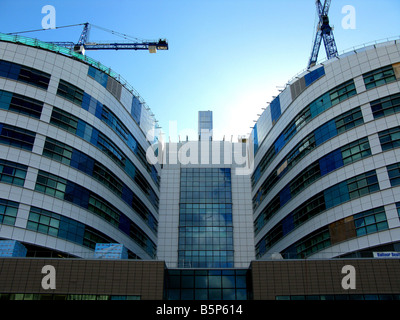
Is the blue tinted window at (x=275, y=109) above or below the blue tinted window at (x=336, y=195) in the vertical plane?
above

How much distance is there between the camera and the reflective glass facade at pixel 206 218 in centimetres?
6919

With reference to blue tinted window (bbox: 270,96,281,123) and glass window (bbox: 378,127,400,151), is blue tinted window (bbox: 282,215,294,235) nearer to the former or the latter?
glass window (bbox: 378,127,400,151)

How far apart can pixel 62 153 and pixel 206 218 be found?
1293 inches

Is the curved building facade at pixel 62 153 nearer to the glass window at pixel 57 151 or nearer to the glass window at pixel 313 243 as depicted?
the glass window at pixel 57 151

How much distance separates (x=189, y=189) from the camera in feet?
245

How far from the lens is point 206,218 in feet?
237

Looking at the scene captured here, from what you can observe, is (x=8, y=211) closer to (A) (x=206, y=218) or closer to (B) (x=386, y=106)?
(A) (x=206, y=218)

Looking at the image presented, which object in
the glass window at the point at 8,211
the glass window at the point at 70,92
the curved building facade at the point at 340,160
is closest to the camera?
the glass window at the point at 8,211

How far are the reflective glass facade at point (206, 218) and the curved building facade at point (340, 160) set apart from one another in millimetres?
12161

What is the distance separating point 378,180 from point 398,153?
139 inches

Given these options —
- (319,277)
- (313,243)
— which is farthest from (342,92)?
(319,277)

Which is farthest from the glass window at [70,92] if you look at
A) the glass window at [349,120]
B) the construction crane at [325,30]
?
the construction crane at [325,30]

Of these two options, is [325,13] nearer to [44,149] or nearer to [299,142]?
[299,142]
